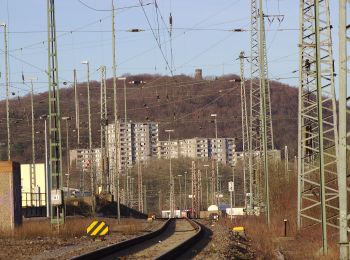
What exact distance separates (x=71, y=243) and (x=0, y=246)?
325cm

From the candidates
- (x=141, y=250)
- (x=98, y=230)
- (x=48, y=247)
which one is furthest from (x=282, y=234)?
(x=48, y=247)

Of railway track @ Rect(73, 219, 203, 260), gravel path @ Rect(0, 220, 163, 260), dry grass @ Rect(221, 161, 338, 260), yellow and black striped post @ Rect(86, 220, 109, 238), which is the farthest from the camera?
yellow and black striped post @ Rect(86, 220, 109, 238)

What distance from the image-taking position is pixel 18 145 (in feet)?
452

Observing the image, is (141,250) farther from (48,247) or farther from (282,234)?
(282,234)

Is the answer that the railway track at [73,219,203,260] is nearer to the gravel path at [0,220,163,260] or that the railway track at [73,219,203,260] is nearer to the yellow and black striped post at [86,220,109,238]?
the gravel path at [0,220,163,260]

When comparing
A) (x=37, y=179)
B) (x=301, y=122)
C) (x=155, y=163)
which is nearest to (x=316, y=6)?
(x=301, y=122)

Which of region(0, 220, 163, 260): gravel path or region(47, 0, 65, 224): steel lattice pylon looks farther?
region(47, 0, 65, 224): steel lattice pylon

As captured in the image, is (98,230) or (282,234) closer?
(98,230)

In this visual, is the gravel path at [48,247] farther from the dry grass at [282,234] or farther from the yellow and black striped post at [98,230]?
the dry grass at [282,234]

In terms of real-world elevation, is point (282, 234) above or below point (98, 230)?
below

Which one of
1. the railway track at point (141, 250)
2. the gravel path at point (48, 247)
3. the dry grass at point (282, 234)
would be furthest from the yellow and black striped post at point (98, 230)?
the dry grass at point (282, 234)

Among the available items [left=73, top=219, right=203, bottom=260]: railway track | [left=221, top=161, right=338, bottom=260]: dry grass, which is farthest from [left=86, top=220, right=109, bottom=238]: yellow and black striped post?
[left=221, top=161, right=338, bottom=260]: dry grass

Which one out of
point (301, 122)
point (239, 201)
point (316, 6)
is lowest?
point (239, 201)

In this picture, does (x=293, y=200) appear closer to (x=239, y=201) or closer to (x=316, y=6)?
(x=316, y=6)
